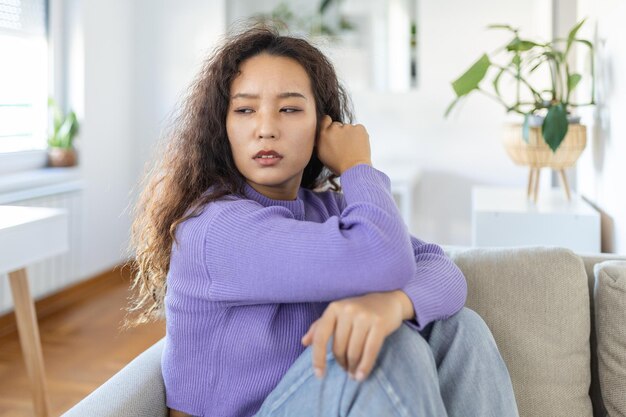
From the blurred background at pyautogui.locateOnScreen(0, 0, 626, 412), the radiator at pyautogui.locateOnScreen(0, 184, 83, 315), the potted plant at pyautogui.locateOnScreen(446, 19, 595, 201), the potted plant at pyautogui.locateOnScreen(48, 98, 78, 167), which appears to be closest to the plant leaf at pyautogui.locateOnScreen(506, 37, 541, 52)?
the potted plant at pyautogui.locateOnScreen(446, 19, 595, 201)

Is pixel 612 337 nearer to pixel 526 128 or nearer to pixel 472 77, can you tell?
pixel 526 128

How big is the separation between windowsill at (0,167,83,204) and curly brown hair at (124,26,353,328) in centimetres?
199

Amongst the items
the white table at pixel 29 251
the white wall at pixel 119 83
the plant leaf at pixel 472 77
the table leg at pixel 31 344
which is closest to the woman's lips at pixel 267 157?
the white table at pixel 29 251

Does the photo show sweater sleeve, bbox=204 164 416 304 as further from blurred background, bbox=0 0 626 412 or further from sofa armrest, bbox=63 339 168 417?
blurred background, bbox=0 0 626 412

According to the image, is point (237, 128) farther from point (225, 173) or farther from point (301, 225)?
point (301, 225)

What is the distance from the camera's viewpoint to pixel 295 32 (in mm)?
3916

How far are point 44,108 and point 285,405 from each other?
3029 millimetres

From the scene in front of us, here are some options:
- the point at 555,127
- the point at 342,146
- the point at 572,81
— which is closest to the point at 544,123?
the point at 555,127

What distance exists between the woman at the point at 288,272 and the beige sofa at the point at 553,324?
0.15 m

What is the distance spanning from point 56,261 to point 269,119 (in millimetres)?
2582

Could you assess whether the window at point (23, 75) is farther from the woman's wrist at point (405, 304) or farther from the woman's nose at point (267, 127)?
the woman's wrist at point (405, 304)

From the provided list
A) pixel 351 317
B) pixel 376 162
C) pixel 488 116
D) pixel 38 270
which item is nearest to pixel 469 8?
pixel 488 116

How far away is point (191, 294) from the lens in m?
1.11

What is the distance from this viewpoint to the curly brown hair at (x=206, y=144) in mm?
1242
